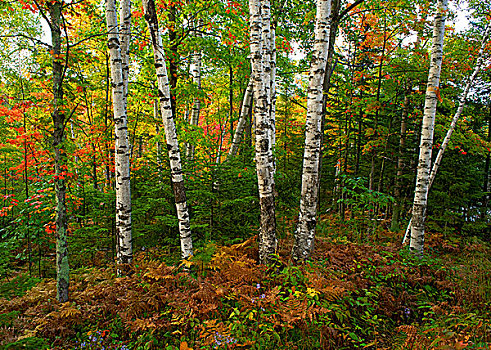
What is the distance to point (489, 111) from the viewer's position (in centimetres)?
1354

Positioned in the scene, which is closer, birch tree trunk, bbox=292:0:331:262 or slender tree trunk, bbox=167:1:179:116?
birch tree trunk, bbox=292:0:331:262

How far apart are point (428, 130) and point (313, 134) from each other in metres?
3.67

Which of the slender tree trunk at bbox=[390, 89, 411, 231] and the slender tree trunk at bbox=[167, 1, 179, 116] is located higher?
the slender tree trunk at bbox=[167, 1, 179, 116]

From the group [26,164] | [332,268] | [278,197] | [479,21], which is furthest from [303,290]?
[479,21]

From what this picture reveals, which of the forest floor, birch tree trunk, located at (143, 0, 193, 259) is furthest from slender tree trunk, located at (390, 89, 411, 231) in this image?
birch tree trunk, located at (143, 0, 193, 259)

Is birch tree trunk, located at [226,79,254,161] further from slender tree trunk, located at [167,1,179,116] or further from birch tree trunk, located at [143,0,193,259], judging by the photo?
birch tree trunk, located at [143,0,193,259]

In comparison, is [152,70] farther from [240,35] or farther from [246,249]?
[246,249]

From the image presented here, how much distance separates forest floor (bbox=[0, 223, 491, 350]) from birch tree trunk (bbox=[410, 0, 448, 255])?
4.31 feet

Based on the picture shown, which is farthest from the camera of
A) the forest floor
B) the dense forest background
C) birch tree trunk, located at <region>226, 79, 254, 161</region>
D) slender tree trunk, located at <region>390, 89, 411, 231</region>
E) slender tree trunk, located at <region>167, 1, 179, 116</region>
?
slender tree trunk, located at <region>390, 89, 411, 231</region>

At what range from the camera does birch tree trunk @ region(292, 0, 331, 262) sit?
4.74 m

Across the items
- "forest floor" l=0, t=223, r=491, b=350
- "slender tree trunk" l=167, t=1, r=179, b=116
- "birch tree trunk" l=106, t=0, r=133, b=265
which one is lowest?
"forest floor" l=0, t=223, r=491, b=350

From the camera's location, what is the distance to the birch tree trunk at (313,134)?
4738 mm

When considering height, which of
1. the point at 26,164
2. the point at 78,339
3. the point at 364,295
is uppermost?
the point at 26,164

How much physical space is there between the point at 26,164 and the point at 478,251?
15.5 meters
